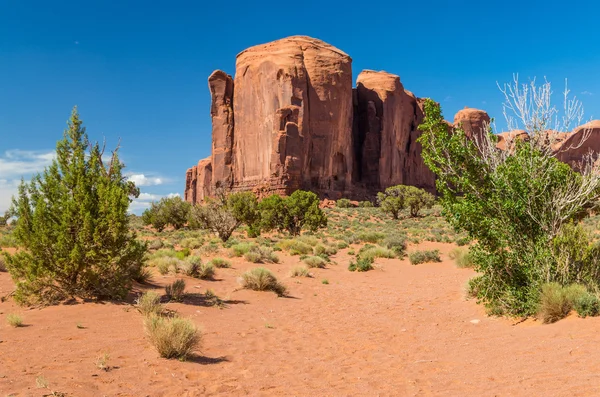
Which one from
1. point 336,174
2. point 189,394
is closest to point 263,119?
point 336,174

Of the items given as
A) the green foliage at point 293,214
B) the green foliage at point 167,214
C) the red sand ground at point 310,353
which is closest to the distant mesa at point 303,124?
the green foliage at point 167,214

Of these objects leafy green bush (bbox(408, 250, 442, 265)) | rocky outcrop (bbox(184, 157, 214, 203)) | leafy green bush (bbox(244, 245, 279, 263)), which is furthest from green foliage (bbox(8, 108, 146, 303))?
rocky outcrop (bbox(184, 157, 214, 203))

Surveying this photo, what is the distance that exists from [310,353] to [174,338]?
2.45 m

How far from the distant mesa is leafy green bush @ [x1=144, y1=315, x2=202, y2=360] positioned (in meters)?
50.8

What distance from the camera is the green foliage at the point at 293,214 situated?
3344 centimetres

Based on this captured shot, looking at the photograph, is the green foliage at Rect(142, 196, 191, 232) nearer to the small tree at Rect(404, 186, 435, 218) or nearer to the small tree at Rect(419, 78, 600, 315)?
the small tree at Rect(404, 186, 435, 218)

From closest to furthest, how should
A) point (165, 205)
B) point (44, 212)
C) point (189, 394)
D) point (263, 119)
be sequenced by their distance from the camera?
point (189, 394)
point (44, 212)
point (165, 205)
point (263, 119)

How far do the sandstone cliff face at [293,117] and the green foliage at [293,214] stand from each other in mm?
23215

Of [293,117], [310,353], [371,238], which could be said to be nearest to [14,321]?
[310,353]

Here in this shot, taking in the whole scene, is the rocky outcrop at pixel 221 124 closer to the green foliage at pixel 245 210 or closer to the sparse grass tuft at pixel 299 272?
the green foliage at pixel 245 210

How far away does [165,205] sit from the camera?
1639 inches

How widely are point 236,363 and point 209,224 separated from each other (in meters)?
24.1

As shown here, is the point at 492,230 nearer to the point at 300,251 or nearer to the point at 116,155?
the point at 116,155

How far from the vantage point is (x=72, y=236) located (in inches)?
383
